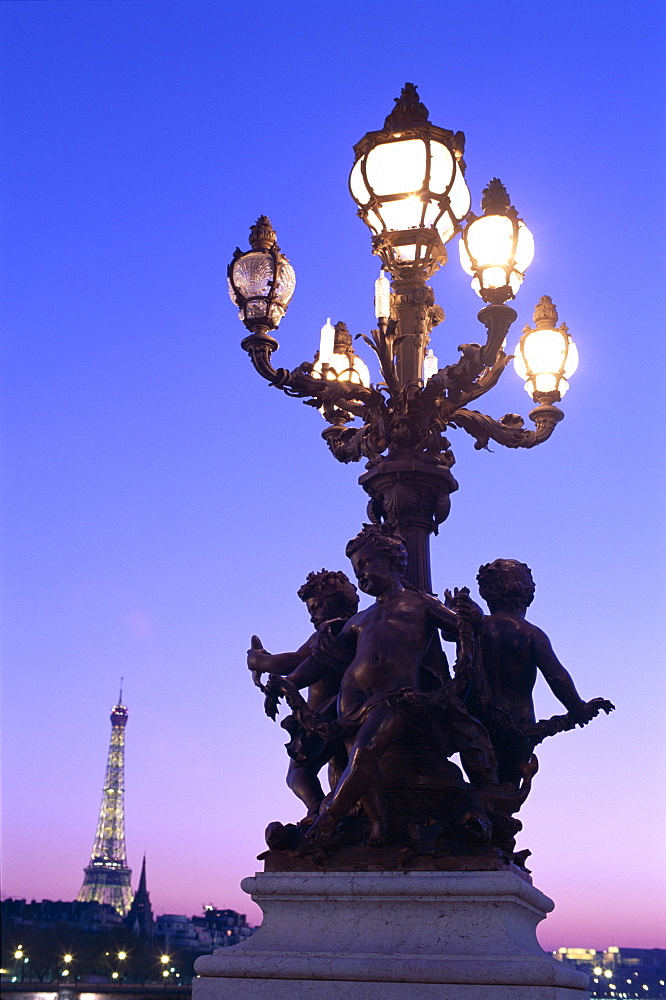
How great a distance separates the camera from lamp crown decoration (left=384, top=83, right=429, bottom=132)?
9258 millimetres

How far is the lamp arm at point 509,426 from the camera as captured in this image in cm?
948

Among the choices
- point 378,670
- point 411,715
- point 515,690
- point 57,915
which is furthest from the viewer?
point 57,915

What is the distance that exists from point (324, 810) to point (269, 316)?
416 cm

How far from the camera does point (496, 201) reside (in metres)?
9.16

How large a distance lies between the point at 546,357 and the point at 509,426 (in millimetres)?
882

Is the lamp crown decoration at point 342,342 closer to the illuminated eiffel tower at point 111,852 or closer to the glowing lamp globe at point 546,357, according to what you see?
the glowing lamp globe at point 546,357

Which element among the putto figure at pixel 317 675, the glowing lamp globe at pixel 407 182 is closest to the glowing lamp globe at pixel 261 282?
the glowing lamp globe at pixel 407 182

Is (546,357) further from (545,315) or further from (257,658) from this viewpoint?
(257,658)

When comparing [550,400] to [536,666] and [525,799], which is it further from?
[525,799]

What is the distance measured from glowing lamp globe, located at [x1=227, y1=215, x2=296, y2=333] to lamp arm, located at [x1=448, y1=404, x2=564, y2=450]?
5.66 feet

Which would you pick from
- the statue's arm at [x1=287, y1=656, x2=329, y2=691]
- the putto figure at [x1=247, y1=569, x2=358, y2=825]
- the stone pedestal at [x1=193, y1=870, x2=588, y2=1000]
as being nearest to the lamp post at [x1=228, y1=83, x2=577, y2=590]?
the putto figure at [x1=247, y1=569, x2=358, y2=825]

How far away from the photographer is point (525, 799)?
7539 mm

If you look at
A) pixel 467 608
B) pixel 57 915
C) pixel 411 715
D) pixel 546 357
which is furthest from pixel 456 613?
pixel 57 915

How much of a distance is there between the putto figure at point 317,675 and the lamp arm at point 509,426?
1775 millimetres
